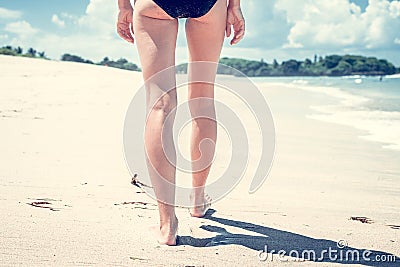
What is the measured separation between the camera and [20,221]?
2.10 meters

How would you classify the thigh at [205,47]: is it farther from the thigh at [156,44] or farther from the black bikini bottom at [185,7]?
the thigh at [156,44]

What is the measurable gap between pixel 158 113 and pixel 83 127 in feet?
10.5

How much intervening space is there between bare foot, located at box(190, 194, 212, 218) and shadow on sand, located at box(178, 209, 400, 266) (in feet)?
0.57

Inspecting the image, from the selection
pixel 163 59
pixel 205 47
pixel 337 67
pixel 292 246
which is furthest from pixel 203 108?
pixel 337 67

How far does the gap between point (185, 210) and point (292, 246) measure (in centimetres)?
69

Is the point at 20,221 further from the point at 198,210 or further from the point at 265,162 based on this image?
the point at 265,162

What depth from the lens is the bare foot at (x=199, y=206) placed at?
2.43 m

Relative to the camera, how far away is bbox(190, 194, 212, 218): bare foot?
2.43m

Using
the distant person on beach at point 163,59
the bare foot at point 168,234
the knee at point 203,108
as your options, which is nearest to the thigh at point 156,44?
the distant person on beach at point 163,59

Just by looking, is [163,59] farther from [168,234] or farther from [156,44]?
[168,234]

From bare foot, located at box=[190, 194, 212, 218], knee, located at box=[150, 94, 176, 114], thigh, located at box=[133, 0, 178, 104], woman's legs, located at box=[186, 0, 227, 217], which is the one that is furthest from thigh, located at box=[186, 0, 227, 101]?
bare foot, located at box=[190, 194, 212, 218]

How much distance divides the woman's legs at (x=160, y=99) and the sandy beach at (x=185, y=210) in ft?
0.54

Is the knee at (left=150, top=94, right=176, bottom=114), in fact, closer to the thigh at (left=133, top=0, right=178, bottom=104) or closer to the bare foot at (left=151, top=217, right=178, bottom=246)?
the thigh at (left=133, top=0, right=178, bottom=104)

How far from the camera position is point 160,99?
2027mm
